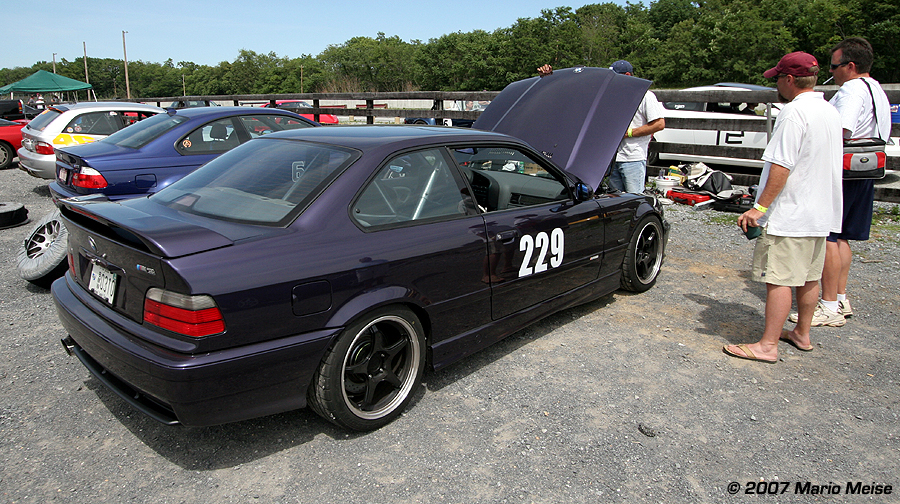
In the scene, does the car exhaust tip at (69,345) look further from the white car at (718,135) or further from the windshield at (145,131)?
the white car at (718,135)

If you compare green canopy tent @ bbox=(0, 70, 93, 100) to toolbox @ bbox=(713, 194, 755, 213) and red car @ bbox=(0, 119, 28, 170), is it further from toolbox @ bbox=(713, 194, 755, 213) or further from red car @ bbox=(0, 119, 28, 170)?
toolbox @ bbox=(713, 194, 755, 213)

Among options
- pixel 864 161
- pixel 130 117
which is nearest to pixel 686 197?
pixel 864 161

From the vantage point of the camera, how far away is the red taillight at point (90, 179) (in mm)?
5602

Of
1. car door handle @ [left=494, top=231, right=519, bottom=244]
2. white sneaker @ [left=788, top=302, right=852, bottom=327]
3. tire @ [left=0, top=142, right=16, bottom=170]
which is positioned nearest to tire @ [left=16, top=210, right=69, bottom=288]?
car door handle @ [left=494, top=231, right=519, bottom=244]

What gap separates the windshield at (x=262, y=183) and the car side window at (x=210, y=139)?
3.44 m

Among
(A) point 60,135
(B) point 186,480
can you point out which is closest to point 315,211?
(B) point 186,480

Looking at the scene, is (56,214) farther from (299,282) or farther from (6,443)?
(299,282)

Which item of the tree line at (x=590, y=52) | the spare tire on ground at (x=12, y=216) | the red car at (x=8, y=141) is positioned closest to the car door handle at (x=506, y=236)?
the spare tire on ground at (x=12, y=216)

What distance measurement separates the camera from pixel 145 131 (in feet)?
20.9

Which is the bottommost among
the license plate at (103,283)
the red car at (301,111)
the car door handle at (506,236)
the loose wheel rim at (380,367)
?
the loose wheel rim at (380,367)

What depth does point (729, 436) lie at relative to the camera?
8.95 ft

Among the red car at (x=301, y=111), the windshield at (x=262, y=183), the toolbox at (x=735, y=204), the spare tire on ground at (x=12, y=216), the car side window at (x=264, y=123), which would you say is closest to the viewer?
the windshield at (x=262, y=183)

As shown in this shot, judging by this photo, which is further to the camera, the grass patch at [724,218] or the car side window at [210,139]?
the grass patch at [724,218]

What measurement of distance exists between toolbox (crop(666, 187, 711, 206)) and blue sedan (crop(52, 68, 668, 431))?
195 inches
